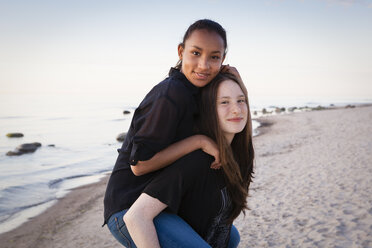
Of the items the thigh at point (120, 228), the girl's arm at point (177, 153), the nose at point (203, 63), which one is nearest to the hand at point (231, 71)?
the nose at point (203, 63)

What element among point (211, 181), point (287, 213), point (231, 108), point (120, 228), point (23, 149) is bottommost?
point (23, 149)

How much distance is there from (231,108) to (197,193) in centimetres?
73

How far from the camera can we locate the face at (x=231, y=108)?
220 centimetres

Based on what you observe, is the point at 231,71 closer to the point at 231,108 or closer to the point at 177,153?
the point at 231,108

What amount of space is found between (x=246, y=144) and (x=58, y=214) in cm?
773

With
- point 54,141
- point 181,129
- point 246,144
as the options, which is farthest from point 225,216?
point 54,141

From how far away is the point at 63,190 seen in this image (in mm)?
10570

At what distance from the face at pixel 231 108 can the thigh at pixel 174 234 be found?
820mm

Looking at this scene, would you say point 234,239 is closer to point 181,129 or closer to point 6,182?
point 181,129

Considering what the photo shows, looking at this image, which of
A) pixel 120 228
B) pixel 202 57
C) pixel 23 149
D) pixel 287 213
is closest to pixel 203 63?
pixel 202 57

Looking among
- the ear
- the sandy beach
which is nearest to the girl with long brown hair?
the ear

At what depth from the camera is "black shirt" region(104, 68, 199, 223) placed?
1822 mm

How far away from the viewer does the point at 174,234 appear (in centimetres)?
181

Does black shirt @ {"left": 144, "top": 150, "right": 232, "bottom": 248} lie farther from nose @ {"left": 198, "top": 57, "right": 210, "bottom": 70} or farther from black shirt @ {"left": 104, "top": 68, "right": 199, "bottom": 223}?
nose @ {"left": 198, "top": 57, "right": 210, "bottom": 70}
